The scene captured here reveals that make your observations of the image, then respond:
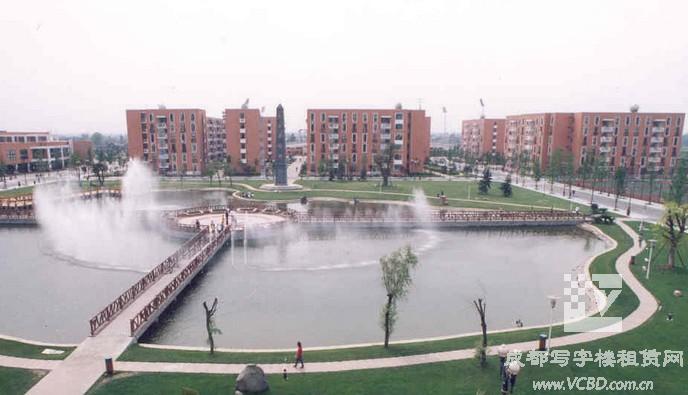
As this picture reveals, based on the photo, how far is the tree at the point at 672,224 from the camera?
110ft

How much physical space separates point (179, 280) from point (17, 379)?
13.2 metres

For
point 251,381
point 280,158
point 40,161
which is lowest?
point 251,381

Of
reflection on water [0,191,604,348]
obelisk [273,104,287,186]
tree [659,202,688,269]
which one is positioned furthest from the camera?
obelisk [273,104,287,186]

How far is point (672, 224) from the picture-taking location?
34344 millimetres

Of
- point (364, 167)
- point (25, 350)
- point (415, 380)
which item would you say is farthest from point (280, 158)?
point (415, 380)

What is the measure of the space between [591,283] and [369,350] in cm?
1954

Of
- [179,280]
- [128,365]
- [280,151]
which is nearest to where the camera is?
[128,365]

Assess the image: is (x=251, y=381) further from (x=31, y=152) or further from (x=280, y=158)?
(x=31, y=152)

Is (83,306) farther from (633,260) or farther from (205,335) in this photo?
(633,260)

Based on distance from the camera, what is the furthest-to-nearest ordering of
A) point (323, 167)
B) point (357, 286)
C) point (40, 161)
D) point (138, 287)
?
1. point (40, 161)
2. point (323, 167)
3. point (357, 286)
4. point (138, 287)

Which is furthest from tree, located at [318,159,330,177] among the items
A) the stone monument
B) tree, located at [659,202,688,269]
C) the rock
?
the rock

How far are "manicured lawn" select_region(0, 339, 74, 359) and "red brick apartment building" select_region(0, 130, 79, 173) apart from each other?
104501 millimetres

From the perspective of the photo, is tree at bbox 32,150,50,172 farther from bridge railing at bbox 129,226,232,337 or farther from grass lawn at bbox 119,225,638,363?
grass lawn at bbox 119,225,638,363

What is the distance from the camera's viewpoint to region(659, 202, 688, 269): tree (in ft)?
110
